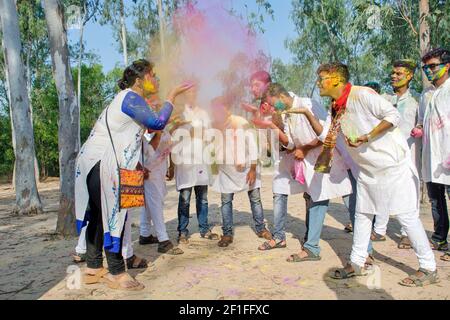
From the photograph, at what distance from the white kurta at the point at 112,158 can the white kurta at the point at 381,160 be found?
1913mm

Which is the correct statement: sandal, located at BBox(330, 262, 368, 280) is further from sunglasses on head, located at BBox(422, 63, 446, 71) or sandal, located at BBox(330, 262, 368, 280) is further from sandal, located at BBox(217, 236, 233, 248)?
sunglasses on head, located at BBox(422, 63, 446, 71)

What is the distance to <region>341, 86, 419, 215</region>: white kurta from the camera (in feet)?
11.5

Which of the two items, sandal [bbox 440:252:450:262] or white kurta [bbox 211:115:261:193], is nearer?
sandal [bbox 440:252:450:262]

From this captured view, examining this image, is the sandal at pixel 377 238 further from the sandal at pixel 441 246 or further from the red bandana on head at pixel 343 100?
the red bandana on head at pixel 343 100

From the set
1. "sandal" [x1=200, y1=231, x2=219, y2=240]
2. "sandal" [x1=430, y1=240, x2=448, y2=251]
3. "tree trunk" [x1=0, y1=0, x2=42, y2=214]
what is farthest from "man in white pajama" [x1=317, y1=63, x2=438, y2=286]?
"tree trunk" [x1=0, y1=0, x2=42, y2=214]

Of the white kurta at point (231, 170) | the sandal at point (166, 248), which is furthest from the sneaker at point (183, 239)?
the white kurta at point (231, 170)

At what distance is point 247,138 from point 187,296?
7.76 feet

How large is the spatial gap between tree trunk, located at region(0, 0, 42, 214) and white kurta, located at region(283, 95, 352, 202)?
6864 millimetres

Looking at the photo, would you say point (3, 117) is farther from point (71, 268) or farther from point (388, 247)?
point (388, 247)

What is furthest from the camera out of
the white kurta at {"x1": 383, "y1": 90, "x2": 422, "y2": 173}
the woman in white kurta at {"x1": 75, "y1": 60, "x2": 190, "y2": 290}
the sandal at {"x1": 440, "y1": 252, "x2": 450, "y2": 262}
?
the white kurta at {"x1": 383, "y1": 90, "x2": 422, "y2": 173}

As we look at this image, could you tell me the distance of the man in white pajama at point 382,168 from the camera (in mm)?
3473

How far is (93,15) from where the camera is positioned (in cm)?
2488
